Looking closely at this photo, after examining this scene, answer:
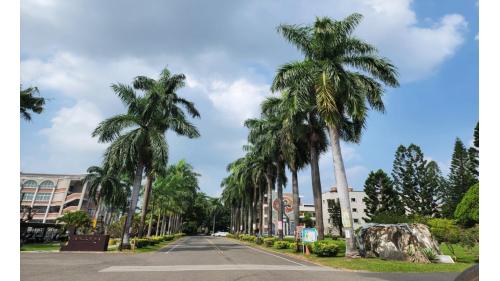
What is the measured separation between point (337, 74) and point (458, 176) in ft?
161

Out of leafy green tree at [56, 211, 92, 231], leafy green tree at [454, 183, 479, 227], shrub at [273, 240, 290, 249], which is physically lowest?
shrub at [273, 240, 290, 249]

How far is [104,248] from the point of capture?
2202 centimetres

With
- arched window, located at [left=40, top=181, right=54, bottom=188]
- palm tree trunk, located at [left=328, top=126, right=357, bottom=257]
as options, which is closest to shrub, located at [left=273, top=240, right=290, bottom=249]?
palm tree trunk, located at [left=328, top=126, right=357, bottom=257]

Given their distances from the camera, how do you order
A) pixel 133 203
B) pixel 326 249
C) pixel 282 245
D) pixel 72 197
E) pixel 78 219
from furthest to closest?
pixel 72 197, pixel 78 219, pixel 282 245, pixel 133 203, pixel 326 249

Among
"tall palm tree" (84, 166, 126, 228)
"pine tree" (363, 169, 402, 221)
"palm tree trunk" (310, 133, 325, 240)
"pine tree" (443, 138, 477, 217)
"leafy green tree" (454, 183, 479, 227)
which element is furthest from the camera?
"pine tree" (363, 169, 402, 221)

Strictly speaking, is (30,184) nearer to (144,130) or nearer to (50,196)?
(50,196)

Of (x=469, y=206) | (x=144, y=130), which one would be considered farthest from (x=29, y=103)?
(x=469, y=206)

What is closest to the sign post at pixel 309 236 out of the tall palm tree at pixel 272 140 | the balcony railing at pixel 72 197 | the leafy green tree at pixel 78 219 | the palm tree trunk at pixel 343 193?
the palm tree trunk at pixel 343 193

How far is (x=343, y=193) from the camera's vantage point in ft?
60.5

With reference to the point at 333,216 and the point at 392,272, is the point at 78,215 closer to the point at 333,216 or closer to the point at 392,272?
the point at 392,272

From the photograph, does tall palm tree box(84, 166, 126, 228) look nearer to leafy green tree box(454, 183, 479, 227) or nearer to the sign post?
the sign post

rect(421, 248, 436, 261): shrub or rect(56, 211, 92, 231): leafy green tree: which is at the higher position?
rect(56, 211, 92, 231): leafy green tree

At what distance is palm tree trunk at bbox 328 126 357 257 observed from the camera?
17.7 m

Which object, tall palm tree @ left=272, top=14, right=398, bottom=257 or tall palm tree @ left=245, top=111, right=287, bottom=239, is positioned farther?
tall palm tree @ left=245, top=111, right=287, bottom=239
